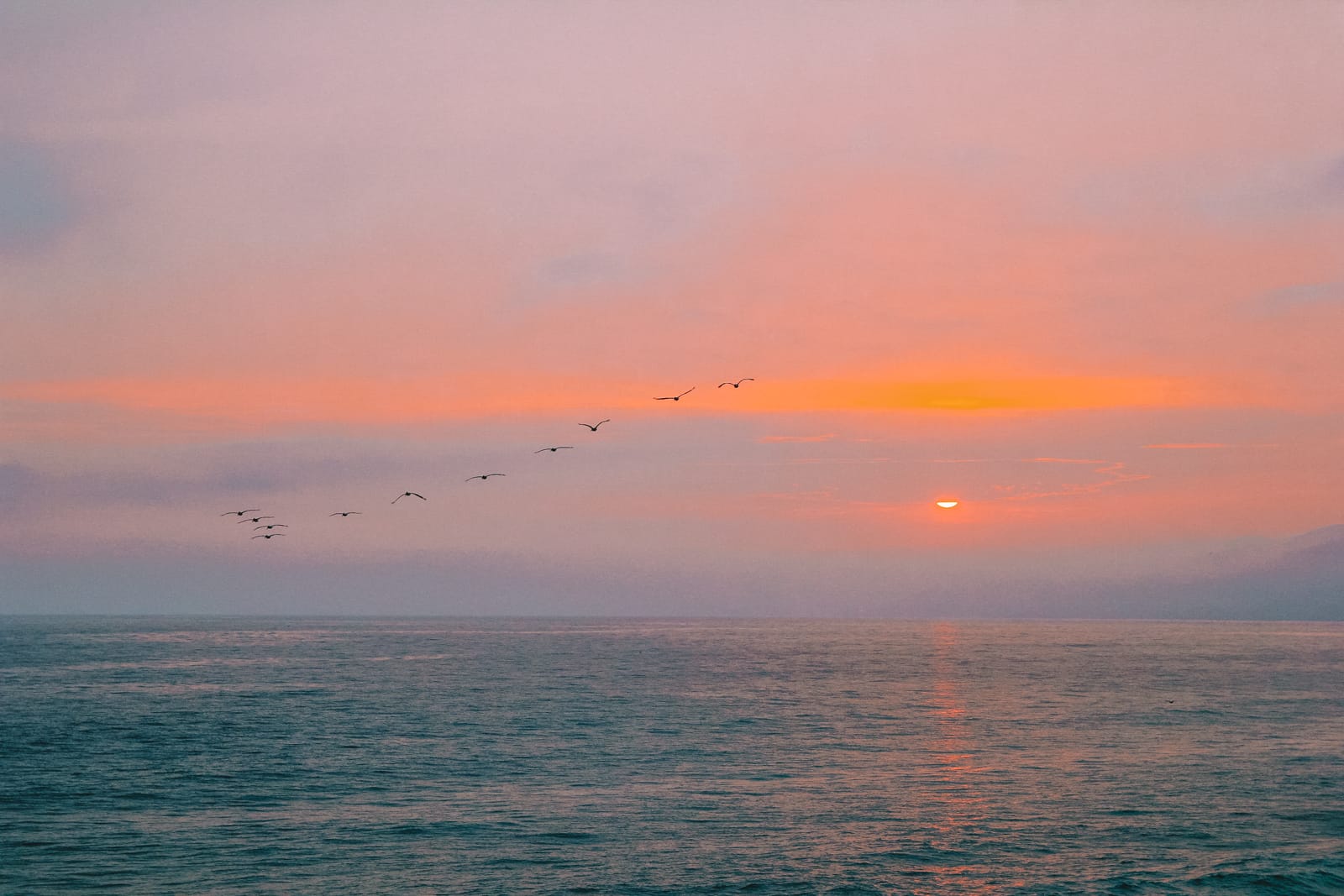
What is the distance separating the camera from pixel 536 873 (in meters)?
42.7

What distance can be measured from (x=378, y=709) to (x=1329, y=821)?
7366 cm

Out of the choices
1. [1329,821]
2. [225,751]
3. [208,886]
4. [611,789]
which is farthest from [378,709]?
[1329,821]

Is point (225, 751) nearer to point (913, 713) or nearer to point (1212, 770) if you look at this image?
point (913, 713)

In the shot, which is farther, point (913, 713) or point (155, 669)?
point (155, 669)

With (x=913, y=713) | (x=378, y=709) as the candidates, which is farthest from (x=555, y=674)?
(x=913, y=713)

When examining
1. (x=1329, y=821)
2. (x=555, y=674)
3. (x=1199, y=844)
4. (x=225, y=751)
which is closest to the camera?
(x=1199, y=844)

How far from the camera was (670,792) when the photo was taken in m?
58.1

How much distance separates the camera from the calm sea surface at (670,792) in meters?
42.9

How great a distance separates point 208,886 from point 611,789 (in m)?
23.0

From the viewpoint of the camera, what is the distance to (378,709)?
96812 mm

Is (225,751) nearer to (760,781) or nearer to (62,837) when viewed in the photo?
(62,837)

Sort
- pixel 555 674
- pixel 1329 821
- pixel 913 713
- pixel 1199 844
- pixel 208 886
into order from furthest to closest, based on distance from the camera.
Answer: pixel 555 674
pixel 913 713
pixel 1329 821
pixel 1199 844
pixel 208 886

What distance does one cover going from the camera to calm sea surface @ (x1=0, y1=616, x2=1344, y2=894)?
42875 mm

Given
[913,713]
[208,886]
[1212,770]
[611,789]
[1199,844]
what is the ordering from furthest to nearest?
1. [913,713]
2. [1212,770]
3. [611,789]
4. [1199,844]
5. [208,886]
